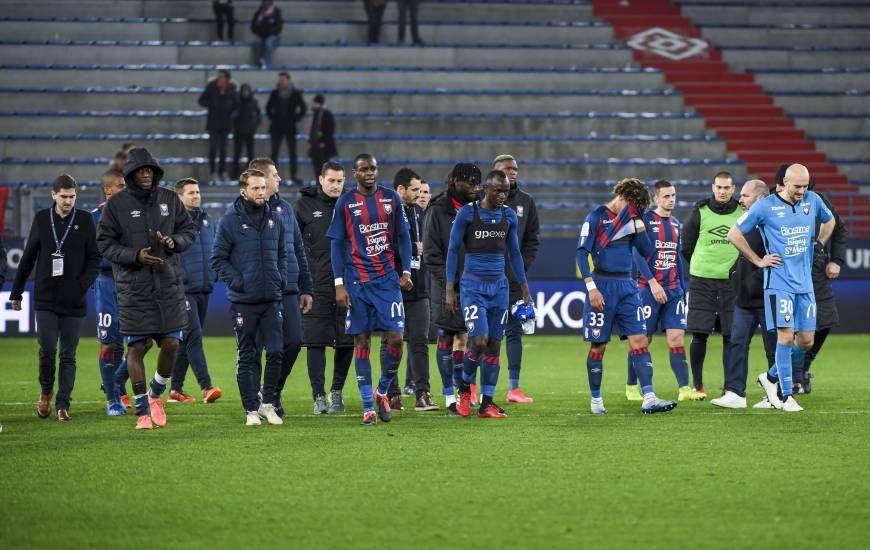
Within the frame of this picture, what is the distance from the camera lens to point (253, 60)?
29.8 meters

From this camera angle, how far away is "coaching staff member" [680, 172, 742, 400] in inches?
519

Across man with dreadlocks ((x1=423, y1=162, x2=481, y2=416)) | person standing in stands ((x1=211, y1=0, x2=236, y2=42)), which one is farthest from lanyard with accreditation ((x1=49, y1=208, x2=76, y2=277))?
person standing in stands ((x1=211, y1=0, x2=236, y2=42))

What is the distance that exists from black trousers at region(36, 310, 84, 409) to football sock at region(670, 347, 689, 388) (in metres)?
5.57

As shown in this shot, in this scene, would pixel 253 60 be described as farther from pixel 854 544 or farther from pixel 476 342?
pixel 854 544

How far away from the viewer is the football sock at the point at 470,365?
11203 millimetres

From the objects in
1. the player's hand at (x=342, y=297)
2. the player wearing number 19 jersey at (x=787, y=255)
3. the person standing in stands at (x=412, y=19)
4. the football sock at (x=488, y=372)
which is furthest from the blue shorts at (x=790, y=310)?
the person standing in stands at (x=412, y=19)

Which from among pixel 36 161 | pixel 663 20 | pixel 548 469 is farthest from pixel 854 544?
pixel 663 20

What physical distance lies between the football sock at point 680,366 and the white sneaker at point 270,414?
161 inches

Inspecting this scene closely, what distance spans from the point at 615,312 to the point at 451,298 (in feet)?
4.74

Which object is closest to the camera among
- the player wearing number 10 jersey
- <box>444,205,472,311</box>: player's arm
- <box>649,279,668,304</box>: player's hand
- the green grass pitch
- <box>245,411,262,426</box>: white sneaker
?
the green grass pitch

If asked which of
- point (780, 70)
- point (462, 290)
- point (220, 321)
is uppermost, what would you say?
point (780, 70)

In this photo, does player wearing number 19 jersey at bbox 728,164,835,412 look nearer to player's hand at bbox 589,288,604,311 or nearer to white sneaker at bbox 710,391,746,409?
white sneaker at bbox 710,391,746,409

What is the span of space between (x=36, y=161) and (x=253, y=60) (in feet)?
17.6

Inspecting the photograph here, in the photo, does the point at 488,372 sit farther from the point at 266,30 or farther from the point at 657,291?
the point at 266,30
